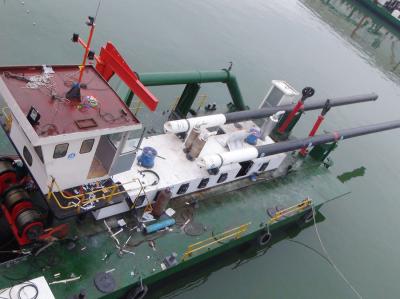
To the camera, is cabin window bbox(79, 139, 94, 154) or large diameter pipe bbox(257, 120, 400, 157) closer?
cabin window bbox(79, 139, 94, 154)

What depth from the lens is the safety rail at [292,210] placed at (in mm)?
16891

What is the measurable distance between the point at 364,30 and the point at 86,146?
6401 cm

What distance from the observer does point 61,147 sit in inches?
396

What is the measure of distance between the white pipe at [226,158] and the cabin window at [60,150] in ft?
20.3

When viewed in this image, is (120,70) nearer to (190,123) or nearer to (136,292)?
(190,123)

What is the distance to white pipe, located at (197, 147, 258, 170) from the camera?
15.0m

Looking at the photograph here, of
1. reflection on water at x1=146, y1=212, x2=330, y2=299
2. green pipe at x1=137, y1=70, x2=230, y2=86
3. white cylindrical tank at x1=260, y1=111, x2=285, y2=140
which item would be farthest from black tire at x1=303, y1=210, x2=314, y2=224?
green pipe at x1=137, y1=70, x2=230, y2=86

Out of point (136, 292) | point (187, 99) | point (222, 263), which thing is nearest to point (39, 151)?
point (136, 292)

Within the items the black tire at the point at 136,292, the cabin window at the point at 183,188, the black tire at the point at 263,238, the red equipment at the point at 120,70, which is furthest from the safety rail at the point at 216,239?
the red equipment at the point at 120,70

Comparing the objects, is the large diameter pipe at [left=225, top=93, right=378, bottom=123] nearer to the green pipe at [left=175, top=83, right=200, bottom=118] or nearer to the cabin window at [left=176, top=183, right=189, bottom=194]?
the green pipe at [left=175, top=83, right=200, bottom=118]

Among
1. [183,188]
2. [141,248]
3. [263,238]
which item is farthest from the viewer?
[263,238]

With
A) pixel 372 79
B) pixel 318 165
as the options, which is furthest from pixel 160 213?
pixel 372 79

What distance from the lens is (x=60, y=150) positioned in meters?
10.1

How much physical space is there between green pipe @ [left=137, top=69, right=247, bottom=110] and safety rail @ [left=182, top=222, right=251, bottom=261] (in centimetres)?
709
